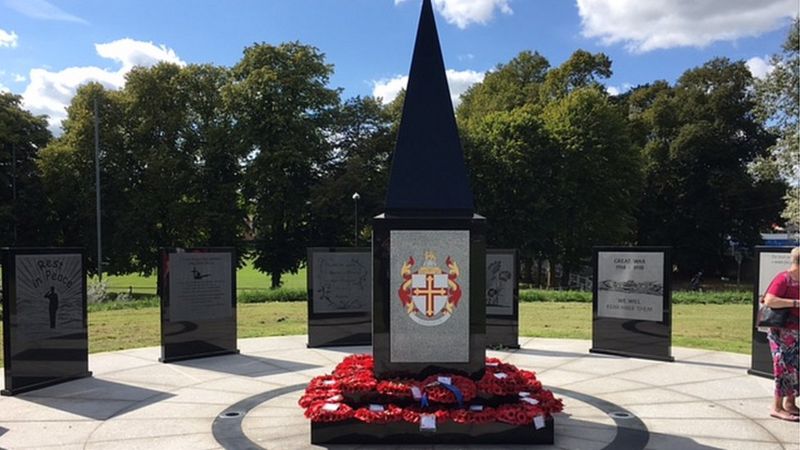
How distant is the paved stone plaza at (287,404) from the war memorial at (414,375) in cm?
3

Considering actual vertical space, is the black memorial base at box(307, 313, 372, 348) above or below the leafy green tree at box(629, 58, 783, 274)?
below

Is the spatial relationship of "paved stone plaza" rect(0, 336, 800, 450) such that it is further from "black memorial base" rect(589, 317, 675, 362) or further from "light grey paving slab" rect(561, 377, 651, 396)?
"black memorial base" rect(589, 317, 675, 362)

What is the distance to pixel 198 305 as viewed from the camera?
1073 centimetres

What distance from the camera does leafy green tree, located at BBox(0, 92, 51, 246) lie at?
32688 mm

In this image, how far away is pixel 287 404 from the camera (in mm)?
7402

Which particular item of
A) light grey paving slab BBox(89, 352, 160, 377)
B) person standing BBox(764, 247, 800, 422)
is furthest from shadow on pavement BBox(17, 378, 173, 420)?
person standing BBox(764, 247, 800, 422)

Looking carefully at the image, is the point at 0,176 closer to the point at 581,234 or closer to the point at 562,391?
the point at 581,234

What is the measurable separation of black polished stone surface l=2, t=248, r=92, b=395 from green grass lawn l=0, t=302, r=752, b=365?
2856 millimetres

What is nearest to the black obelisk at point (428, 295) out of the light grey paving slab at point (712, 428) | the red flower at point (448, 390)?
the red flower at point (448, 390)

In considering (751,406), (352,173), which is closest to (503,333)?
(751,406)

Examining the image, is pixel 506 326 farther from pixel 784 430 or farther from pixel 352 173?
pixel 352 173

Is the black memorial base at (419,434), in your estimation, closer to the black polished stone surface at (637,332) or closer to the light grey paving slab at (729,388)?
the light grey paving slab at (729,388)

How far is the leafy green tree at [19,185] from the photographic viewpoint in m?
32.7

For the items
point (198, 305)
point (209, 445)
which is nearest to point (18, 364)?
point (198, 305)
